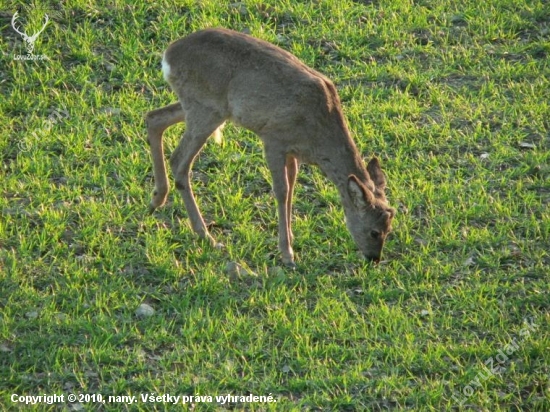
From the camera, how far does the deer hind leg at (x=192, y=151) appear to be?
8383 mm

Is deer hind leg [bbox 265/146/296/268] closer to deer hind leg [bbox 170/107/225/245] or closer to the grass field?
the grass field

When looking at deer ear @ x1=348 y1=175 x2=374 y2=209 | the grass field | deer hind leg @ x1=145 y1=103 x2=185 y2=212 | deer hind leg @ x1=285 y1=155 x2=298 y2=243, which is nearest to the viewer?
the grass field

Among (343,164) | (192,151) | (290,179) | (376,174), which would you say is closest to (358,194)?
(343,164)

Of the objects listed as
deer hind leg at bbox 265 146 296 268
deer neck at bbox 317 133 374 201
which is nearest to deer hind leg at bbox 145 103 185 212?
deer hind leg at bbox 265 146 296 268

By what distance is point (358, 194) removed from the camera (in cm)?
810

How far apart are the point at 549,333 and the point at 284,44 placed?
501 cm

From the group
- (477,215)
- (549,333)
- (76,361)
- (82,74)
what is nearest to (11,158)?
(82,74)

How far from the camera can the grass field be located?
698 cm

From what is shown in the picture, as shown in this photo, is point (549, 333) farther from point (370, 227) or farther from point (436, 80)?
point (436, 80)

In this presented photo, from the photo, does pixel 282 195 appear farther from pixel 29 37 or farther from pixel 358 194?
pixel 29 37

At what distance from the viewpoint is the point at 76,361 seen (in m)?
6.93

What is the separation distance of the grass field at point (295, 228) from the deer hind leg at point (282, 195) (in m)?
0.13

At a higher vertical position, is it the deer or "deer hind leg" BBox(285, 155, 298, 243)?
the deer

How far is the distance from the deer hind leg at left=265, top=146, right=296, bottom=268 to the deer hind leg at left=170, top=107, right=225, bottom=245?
50cm
